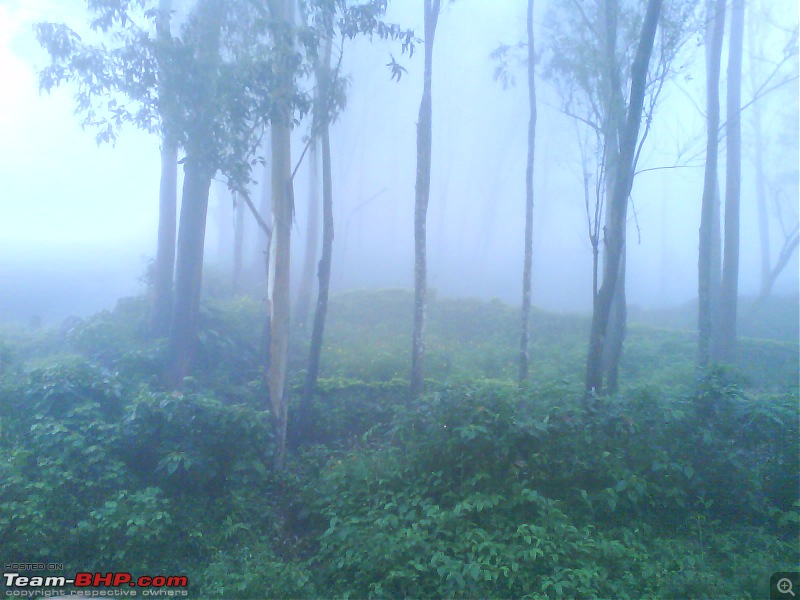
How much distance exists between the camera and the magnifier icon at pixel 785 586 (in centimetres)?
582

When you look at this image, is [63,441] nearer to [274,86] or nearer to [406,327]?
[274,86]

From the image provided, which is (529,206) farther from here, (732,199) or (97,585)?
(97,585)

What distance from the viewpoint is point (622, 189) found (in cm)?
1064

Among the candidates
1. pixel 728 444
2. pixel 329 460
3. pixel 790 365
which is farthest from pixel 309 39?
pixel 790 365

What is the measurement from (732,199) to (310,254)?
1295 cm

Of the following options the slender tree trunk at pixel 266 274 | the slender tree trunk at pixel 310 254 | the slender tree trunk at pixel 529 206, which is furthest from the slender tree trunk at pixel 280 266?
the slender tree trunk at pixel 310 254

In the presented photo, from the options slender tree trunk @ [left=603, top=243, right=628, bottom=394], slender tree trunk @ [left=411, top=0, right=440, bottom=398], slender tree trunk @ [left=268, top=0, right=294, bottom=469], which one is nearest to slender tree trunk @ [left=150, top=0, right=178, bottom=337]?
slender tree trunk @ [left=268, top=0, right=294, bottom=469]

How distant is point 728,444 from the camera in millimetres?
8102

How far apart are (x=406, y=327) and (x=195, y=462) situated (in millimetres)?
13763

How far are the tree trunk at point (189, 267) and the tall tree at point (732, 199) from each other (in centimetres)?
1354

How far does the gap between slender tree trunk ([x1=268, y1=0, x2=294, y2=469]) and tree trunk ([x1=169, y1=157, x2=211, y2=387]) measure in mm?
3322
